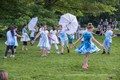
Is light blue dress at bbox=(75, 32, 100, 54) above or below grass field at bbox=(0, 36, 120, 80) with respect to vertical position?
above

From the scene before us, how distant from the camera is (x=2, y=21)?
2969 cm

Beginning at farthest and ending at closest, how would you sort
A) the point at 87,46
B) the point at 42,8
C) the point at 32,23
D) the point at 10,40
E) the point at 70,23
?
the point at 42,8, the point at 32,23, the point at 70,23, the point at 10,40, the point at 87,46

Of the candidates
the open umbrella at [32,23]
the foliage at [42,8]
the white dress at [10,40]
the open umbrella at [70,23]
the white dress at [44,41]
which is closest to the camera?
the white dress at [10,40]

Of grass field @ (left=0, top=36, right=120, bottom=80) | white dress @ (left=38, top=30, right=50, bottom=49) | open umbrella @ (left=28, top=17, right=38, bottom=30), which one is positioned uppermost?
open umbrella @ (left=28, top=17, right=38, bottom=30)

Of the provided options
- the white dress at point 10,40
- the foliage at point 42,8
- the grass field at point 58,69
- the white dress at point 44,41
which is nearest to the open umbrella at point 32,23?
the foliage at point 42,8

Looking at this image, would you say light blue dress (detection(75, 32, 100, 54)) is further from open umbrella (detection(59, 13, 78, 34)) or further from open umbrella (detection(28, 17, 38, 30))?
open umbrella (detection(28, 17, 38, 30))

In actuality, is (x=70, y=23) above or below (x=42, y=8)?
below

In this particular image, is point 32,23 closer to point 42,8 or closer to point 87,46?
point 42,8

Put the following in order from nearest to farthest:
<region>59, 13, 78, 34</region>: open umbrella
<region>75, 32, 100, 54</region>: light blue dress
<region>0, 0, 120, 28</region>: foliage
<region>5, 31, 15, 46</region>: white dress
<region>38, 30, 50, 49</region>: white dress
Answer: <region>75, 32, 100, 54</region>: light blue dress, <region>5, 31, 15, 46</region>: white dress, <region>38, 30, 50, 49</region>: white dress, <region>59, 13, 78, 34</region>: open umbrella, <region>0, 0, 120, 28</region>: foliage

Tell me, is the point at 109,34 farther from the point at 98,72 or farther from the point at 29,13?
the point at 29,13

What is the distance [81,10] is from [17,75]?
2560 centimetres

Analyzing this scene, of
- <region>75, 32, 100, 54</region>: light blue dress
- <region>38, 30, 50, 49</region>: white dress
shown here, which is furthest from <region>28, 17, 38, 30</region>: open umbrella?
<region>75, 32, 100, 54</region>: light blue dress

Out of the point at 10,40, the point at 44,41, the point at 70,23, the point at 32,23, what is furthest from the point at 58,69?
the point at 32,23

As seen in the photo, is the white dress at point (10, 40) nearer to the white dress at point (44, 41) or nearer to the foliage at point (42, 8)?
the white dress at point (44, 41)
